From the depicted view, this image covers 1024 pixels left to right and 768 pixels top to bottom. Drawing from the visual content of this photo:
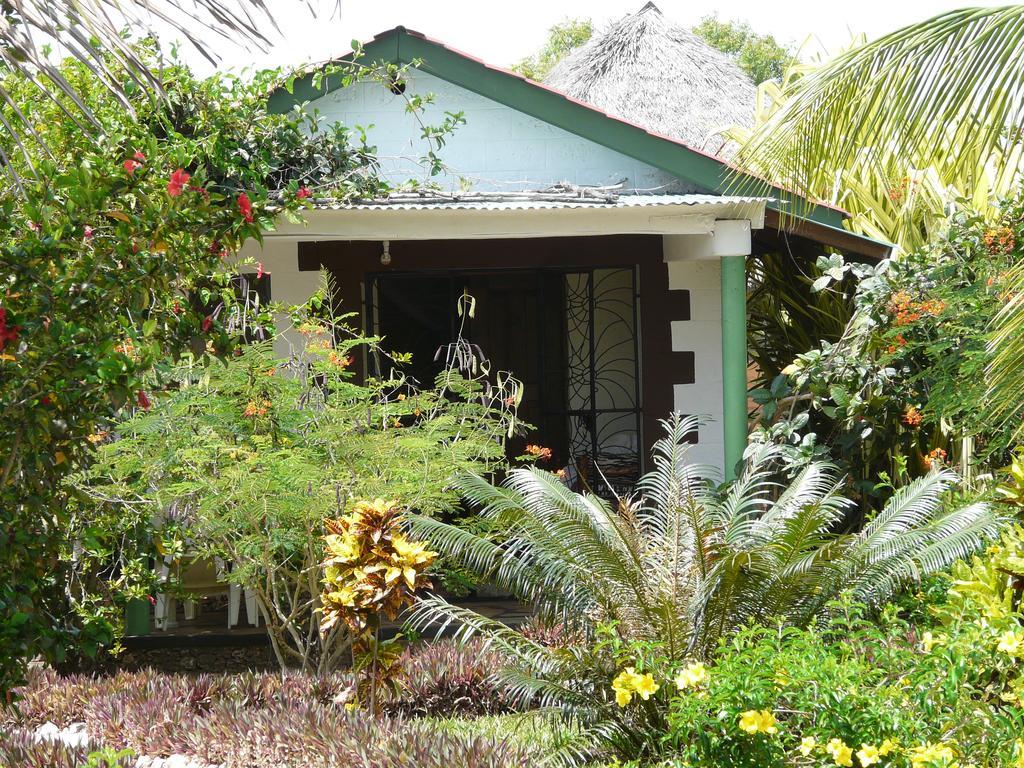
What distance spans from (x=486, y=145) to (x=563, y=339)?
173 centimetres

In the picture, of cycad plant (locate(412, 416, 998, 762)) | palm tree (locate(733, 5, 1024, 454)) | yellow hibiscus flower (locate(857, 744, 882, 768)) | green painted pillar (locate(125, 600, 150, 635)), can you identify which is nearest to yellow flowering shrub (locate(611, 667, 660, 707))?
cycad plant (locate(412, 416, 998, 762))

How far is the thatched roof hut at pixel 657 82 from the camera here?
45.4ft

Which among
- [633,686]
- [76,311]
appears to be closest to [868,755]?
[633,686]

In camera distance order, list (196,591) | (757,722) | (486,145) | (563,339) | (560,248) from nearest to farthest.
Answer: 1. (757,722)
2. (196,591)
3. (486,145)
4. (560,248)
5. (563,339)

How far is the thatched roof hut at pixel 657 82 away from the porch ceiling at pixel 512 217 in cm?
634

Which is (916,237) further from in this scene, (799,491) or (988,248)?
(799,491)

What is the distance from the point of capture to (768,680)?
13.8 ft

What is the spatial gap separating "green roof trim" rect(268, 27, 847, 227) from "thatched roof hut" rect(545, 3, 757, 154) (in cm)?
548

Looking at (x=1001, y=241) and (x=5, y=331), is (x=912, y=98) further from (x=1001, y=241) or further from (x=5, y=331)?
(x=5, y=331)

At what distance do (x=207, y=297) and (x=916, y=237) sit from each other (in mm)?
6704

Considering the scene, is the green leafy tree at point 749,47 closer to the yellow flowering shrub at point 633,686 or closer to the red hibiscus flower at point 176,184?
the yellow flowering shrub at point 633,686

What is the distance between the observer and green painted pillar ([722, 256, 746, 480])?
775 cm

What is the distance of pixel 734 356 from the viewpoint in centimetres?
775

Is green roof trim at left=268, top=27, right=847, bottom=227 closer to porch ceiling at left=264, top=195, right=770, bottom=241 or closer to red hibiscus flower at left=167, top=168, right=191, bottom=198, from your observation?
porch ceiling at left=264, top=195, right=770, bottom=241
